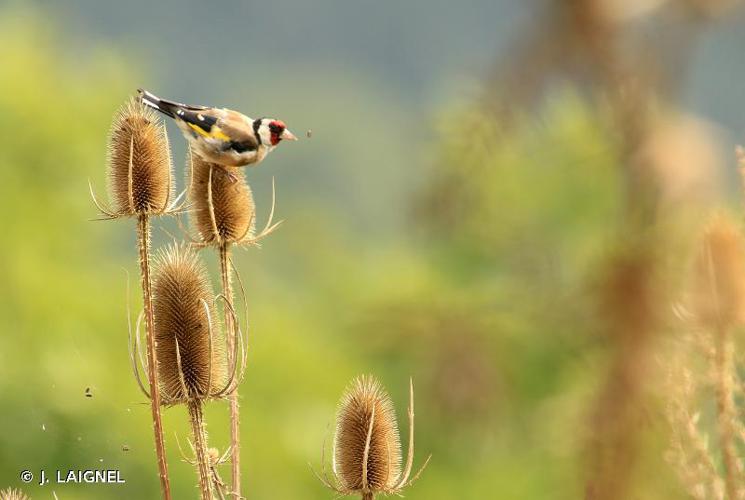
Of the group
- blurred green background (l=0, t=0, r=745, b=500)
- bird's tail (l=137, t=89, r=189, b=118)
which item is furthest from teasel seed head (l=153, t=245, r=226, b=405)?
bird's tail (l=137, t=89, r=189, b=118)

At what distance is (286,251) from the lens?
33594 mm

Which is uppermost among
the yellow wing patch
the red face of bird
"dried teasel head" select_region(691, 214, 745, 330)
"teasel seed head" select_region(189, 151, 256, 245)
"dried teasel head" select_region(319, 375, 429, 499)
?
the red face of bird

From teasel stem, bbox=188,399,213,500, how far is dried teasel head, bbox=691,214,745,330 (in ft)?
3.80

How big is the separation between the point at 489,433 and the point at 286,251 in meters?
32.5

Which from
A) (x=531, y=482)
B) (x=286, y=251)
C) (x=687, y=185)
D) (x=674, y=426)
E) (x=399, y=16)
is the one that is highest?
(x=399, y=16)

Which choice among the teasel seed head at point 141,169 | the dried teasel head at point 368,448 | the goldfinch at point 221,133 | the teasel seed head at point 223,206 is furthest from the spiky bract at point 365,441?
the goldfinch at point 221,133

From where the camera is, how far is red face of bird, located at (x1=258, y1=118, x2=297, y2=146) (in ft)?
11.5

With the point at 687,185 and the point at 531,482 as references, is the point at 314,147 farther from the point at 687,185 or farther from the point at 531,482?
the point at 687,185

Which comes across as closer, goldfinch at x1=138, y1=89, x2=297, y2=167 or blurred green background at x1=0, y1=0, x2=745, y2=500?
blurred green background at x1=0, y1=0, x2=745, y2=500

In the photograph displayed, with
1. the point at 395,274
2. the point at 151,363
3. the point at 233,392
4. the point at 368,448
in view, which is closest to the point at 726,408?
the point at 368,448

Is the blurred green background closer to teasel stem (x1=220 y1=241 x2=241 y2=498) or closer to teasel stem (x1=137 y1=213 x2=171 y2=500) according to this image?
teasel stem (x1=220 y1=241 x2=241 y2=498)

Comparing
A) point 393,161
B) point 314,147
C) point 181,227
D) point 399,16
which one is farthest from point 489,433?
point 399,16

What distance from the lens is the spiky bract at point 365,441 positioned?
107 inches

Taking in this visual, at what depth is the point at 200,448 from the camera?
267 cm
